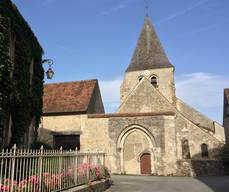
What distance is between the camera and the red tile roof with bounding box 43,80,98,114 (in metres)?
21.8

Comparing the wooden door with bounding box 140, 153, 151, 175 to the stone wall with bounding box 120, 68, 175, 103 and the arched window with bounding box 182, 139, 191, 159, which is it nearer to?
A: the arched window with bounding box 182, 139, 191, 159

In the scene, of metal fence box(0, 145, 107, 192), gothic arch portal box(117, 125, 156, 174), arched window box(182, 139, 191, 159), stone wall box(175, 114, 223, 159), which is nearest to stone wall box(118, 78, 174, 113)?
stone wall box(175, 114, 223, 159)

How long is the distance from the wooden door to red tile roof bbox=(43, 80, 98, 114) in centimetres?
619

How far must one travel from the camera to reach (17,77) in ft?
36.7

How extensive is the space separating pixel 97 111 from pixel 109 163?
627 centimetres

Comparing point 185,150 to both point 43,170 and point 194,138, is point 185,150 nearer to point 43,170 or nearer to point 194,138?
point 194,138

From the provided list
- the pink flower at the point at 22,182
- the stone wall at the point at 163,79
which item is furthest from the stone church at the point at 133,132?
the pink flower at the point at 22,182

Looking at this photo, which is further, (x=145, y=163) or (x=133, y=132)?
(x=133, y=132)

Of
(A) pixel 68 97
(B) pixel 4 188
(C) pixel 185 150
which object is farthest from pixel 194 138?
(B) pixel 4 188

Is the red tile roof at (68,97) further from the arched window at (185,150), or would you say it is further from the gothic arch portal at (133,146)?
the arched window at (185,150)

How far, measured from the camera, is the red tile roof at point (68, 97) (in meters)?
21.8

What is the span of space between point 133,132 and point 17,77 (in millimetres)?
11835

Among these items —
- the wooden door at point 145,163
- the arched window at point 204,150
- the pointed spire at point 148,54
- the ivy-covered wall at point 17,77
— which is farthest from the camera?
the pointed spire at point 148,54

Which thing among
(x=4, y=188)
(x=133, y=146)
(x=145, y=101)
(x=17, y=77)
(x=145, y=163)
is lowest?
(x=145, y=163)
